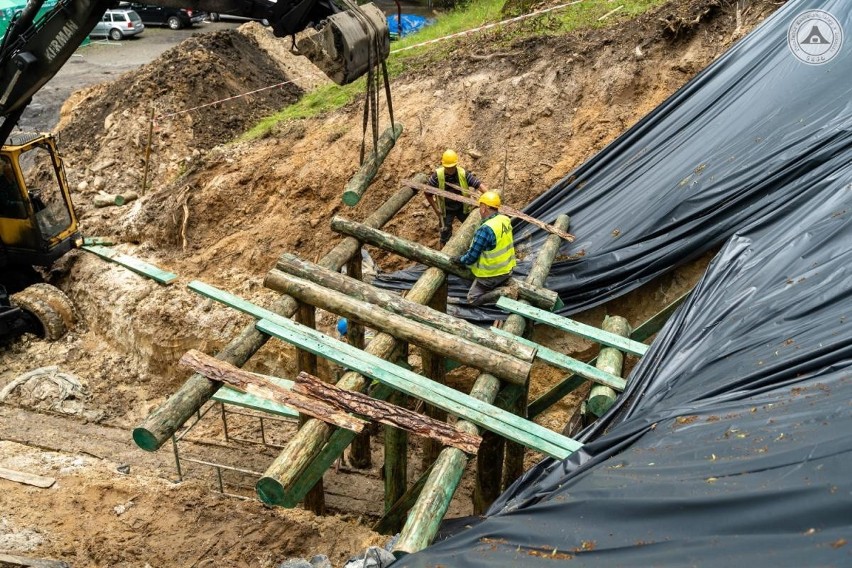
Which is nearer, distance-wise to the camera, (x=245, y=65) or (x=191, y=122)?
(x=191, y=122)

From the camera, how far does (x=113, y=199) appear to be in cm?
1448

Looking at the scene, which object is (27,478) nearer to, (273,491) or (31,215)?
(273,491)

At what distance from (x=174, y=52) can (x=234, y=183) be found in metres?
→ 7.60

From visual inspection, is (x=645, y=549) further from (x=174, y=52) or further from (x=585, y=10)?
(x=174, y=52)

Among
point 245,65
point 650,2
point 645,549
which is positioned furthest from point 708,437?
point 245,65

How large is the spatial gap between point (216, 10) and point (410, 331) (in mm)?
3770

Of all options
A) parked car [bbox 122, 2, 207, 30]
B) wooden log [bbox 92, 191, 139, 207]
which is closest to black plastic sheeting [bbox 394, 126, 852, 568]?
wooden log [bbox 92, 191, 139, 207]

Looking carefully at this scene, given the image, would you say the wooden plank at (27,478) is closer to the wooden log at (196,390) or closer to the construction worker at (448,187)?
the wooden log at (196,390)

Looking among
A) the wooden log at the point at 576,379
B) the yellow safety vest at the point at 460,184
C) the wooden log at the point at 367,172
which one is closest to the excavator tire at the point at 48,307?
the wooden log at the point at 367,172

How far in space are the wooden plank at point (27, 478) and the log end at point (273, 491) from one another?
13.4 ft

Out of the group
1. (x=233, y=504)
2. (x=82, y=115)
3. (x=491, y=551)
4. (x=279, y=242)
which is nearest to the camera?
(x=491, y=551)

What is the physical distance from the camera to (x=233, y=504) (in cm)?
768

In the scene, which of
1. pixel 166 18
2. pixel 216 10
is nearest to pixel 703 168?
pixel 216 10

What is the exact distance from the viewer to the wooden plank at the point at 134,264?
448 inches
